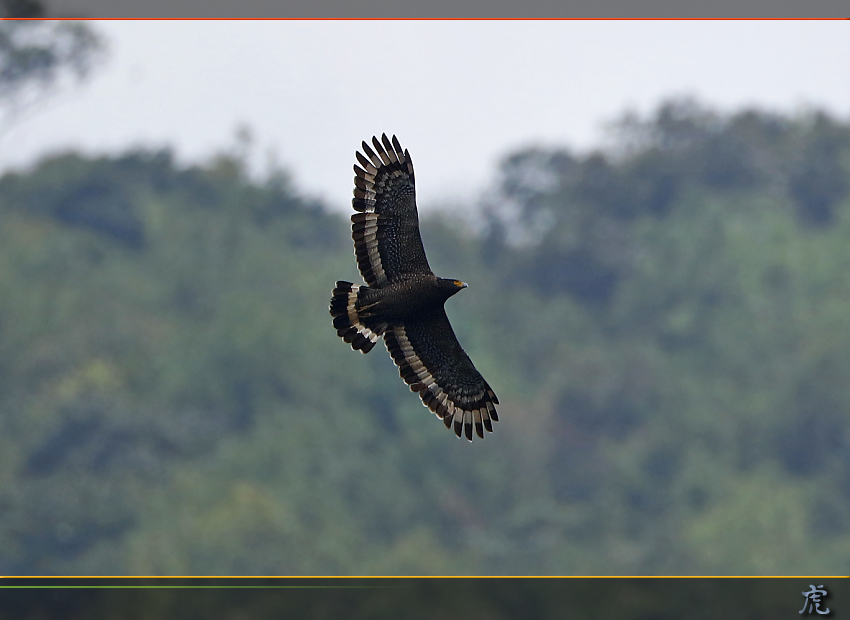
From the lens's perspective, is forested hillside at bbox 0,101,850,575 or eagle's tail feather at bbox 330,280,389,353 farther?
forested hillside at bbox 0,101,850,575

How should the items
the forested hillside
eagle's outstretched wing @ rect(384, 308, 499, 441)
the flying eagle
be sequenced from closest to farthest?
the flying eagle < eagle's outstretched wing @ rect(384, 308, 499, 441) < the forested hillside

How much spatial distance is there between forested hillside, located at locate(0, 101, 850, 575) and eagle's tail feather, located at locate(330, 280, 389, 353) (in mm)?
35824

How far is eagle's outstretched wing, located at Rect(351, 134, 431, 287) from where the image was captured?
12555 mm

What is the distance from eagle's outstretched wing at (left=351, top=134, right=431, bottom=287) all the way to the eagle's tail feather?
0.65ft

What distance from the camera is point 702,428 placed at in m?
57.4

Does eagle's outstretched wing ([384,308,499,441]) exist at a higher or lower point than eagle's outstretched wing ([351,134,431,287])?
lower

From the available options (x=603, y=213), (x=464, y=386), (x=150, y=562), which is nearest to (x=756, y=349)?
(x=603, y=213)
